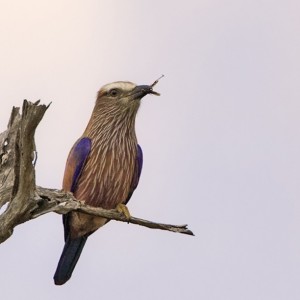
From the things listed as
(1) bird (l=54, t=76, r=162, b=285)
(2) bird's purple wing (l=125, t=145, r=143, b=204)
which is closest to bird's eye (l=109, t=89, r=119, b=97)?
(1) bird (l=54, t=76, r=162, b=285)

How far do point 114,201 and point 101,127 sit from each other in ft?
4.31

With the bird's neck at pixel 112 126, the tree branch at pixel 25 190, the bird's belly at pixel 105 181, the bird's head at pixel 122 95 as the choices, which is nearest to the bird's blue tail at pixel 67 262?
the bird's belly at pixel 105 181

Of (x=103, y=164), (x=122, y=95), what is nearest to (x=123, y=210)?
(x=103, y=164)

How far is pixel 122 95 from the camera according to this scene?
15883 mm

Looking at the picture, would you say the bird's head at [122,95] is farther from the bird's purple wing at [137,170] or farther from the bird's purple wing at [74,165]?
the bird's purple wing at [74,165]

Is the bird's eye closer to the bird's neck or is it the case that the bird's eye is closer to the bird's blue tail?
the bird's neck

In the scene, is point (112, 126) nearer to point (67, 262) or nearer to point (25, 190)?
point (67, 262)

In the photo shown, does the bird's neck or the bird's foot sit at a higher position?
the bird's neck

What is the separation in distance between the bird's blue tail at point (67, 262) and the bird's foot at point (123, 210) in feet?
4.25

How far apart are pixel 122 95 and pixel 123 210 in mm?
2293

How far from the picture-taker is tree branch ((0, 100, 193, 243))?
10.9m

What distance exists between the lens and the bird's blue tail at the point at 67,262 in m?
15.4

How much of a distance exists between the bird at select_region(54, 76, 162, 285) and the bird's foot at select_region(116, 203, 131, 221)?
0.68 ft

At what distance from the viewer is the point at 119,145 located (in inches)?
615
